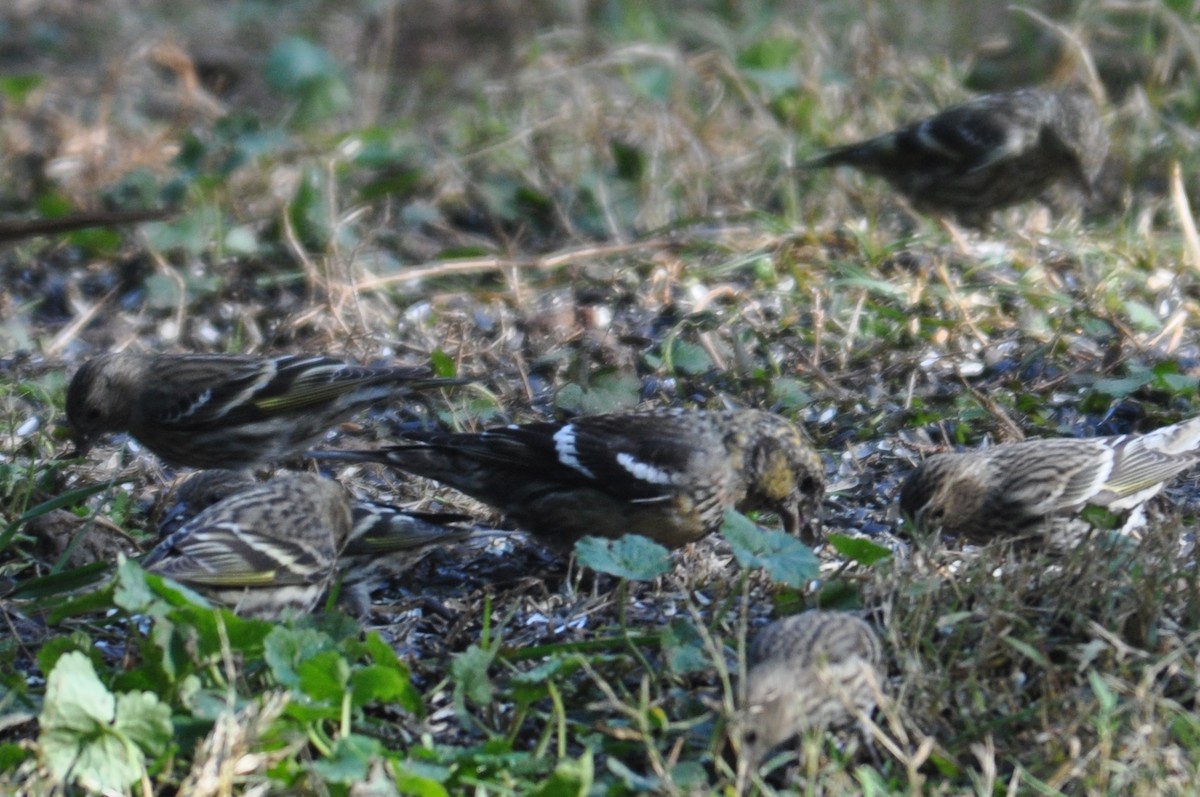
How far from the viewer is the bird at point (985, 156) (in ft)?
Answer: 23.3

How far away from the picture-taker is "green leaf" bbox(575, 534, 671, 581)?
3.74 metres

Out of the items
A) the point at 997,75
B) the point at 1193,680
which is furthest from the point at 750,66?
the point at 1193,680

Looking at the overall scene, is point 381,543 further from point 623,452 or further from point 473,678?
point 473,678

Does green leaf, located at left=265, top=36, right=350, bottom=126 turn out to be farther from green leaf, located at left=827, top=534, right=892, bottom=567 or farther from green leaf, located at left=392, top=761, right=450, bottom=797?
green leaf, located at left=392, top=761, right=450, bottom=797

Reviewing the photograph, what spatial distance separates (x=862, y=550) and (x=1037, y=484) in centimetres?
88

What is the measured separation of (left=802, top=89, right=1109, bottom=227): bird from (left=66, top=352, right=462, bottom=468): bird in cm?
274

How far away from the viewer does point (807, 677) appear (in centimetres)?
333

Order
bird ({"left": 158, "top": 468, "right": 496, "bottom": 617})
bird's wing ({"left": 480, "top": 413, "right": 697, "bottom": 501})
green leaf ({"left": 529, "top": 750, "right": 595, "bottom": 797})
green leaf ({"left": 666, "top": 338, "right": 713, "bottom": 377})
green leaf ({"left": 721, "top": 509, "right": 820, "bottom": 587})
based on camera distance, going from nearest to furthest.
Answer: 1. green leaf ({"left": 529, "top": 750, "right": 595, "bottom": 797})
2. green leaf ({"left": 721, "top": 509, "right": 820, "bottom": 587})
3. bird ({"left": 158, "top": 468, "right": 496, "bottom": 617})
4. bird's wing ({"left": 480, "top": 413, "right": 697, "bottom": 501})
5. green leaf ({"left": 666, "top": 338, "right": 713, "bottom": 377})

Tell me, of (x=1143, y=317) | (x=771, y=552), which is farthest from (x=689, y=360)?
(x=771, y=552)

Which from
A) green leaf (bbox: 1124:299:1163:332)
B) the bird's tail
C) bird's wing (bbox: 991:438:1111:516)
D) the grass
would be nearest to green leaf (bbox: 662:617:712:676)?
the grass

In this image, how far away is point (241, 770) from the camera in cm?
324

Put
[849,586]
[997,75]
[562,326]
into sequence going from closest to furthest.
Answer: [849,586] < [562,326] < [997,75]

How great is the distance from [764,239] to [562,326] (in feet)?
3.30

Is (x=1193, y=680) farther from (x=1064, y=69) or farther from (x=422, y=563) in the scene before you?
(x=1064, y=69)
